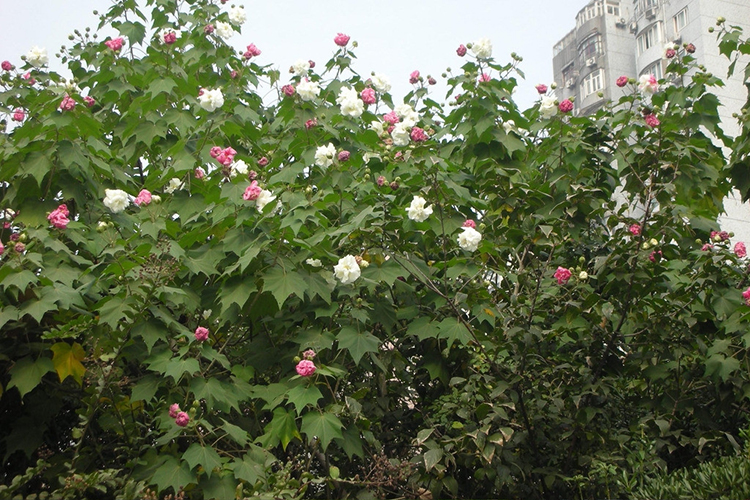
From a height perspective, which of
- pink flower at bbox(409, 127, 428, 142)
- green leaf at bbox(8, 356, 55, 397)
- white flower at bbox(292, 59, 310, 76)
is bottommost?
green leaf at bbox(8, 356, 55, 397)

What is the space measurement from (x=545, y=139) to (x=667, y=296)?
4.31 ft

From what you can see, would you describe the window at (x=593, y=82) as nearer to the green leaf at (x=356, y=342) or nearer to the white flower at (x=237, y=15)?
the white flower at (x=237, y=15)

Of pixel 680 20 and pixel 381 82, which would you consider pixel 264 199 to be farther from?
pixel 680 20

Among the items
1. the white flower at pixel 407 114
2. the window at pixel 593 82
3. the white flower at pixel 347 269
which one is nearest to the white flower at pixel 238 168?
the white flower at pixel 347 269

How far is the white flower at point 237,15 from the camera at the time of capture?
4.95 metres

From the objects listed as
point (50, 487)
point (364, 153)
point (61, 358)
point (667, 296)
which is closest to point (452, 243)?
point (364, 153)

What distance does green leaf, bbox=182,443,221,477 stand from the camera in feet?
9.62

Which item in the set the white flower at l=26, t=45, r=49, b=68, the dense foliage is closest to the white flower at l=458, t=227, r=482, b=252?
the dense foliage

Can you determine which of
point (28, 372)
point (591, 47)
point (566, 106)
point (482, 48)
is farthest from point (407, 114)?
point (591, 47)

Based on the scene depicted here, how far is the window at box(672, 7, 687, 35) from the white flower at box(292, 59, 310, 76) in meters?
18.8

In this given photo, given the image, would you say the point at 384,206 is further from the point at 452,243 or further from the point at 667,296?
the point at 667,296

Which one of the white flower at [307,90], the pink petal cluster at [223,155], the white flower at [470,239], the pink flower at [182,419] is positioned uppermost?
the white flower at [307,90]

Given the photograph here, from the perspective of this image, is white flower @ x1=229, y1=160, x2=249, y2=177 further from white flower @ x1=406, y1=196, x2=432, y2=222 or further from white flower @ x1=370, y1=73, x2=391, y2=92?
white flower @ x1=370, y1=73, x2=391, y2=92

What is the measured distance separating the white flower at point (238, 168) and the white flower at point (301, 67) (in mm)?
1210
